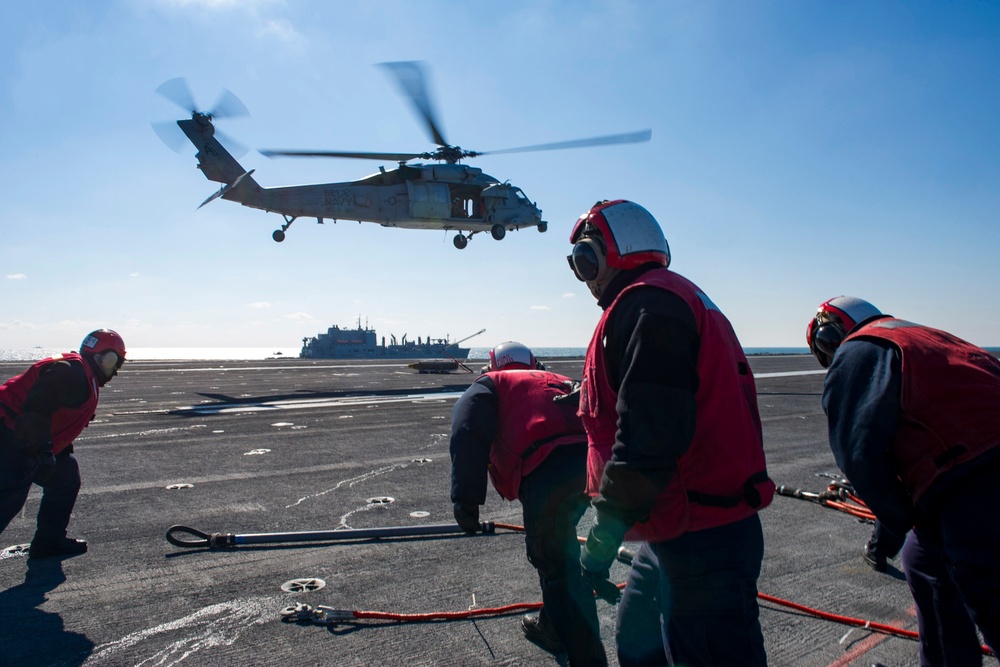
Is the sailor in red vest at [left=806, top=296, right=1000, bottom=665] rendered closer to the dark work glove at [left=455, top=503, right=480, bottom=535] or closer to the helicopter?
the dark work glove at [left=455, top=503, right=480, bottom=535]

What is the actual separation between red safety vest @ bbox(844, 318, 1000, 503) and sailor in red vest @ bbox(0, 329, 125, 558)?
5.98m

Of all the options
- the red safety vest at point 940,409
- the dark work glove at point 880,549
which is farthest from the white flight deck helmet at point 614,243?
the dark work glove at point 880,549

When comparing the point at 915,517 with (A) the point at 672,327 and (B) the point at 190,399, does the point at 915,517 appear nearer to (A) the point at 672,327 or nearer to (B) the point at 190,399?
(A) the point at 672,327

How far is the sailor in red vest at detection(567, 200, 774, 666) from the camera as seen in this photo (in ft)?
7.09

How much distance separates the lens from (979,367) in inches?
100.0

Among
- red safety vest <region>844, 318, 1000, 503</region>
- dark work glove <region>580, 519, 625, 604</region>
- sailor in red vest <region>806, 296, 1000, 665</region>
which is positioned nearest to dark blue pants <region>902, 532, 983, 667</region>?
sailor in red vest <region>806, 296, 1000, 665</region>

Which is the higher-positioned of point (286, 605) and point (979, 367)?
point (979, 367)

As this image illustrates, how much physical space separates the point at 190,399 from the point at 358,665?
17286 millimetres

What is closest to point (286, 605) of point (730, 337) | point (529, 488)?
point (529, 488)

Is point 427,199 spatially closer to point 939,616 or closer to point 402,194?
point 402,194

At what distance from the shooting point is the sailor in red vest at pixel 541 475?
339 cm

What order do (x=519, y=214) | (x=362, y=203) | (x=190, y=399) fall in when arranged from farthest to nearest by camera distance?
(x=519, y=214), (x=362, y=203), (x=190, y=399)

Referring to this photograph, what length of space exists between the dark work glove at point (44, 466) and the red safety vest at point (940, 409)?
608 centimetres

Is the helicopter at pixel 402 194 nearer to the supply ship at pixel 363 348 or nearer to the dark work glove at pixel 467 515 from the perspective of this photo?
the dark work glove at pixel 467 515
